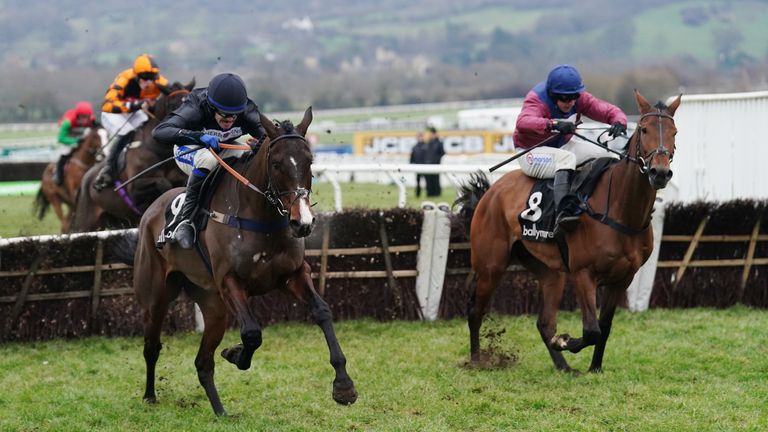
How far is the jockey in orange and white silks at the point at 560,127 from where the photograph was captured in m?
6.88

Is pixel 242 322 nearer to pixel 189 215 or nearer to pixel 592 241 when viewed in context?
pixel 189 215

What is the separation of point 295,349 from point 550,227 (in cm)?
236

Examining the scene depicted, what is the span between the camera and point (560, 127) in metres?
6.84

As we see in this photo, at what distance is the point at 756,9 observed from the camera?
72688 mm

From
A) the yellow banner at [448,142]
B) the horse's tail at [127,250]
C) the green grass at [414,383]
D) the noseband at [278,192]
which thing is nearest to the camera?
the noseband at [278,192]

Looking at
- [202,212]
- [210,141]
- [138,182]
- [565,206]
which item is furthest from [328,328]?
[138,182]

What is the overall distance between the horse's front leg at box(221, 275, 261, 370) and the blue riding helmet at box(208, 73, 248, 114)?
3.34 ft

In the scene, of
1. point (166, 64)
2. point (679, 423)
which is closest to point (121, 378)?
point (679, 423)

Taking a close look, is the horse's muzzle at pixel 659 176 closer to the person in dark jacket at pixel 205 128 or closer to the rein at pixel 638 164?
the rein at pixel 638 164

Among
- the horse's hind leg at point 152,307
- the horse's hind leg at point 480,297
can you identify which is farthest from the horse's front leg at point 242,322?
the horse's hind leg at point 480,297

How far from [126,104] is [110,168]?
2.22 ft

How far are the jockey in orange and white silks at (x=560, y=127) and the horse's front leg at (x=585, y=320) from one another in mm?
379

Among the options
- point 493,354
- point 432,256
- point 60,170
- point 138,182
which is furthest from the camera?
point 60,170

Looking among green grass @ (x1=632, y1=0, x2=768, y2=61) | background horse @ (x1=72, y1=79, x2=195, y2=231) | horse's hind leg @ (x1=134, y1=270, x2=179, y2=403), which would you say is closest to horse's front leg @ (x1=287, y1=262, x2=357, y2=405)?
horse's hind leg @ (x1=134, y1=270, x2=179, y2=403)
